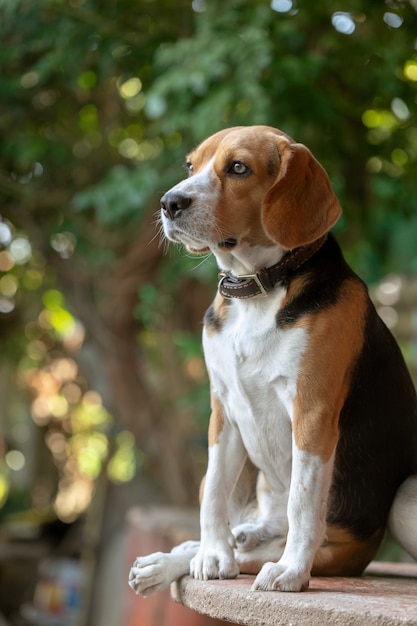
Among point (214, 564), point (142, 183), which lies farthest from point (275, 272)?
point (142, 183)

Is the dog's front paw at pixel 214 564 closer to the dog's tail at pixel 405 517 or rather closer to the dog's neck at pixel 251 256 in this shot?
the dog's tail at pixel 405 517

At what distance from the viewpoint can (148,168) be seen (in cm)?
462

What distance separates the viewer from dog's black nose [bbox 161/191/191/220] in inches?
82.9

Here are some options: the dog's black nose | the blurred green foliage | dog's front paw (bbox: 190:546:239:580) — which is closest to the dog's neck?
the dog's black nose

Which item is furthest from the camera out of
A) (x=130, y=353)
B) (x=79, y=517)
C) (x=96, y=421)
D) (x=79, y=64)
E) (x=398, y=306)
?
(x=96, y=421)

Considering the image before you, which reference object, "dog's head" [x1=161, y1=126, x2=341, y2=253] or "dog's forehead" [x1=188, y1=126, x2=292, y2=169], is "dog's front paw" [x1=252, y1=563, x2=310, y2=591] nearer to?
"dog's head" [x1=161, y1=126, x2=341, y2=253]

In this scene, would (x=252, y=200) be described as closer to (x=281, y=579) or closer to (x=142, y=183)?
(x=281, y=579)

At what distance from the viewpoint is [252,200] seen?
7.09 feet

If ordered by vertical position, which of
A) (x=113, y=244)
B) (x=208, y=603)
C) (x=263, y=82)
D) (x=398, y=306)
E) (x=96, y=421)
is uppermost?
(x=263, y=82)

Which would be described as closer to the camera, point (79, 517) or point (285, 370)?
point (285, 370)

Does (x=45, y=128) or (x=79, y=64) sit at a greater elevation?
(x=79, y=64)

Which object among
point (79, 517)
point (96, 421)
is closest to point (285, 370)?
point (79, 517)

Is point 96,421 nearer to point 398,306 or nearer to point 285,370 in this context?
point 398,306

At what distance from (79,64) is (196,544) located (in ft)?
9.05
